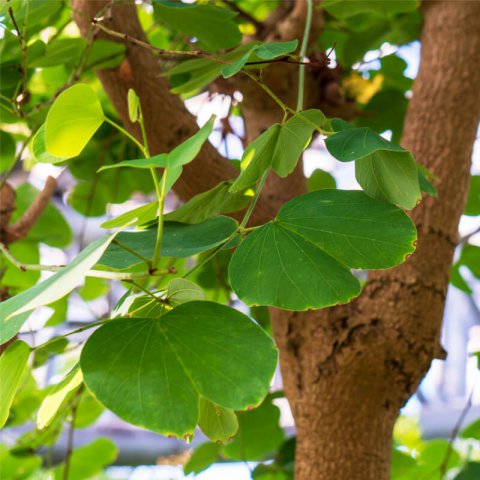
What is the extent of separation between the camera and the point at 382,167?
35 centimetres

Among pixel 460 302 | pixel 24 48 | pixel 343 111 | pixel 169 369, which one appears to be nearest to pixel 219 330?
pixel 169 369

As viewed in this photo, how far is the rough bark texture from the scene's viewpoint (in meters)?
0.58

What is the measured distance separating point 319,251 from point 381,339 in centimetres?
26

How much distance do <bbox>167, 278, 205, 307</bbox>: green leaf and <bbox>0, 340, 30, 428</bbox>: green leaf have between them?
7 centimetres

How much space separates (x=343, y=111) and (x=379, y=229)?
523mm

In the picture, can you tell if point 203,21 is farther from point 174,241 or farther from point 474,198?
point 474,198

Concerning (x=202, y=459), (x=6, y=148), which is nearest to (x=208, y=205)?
(x=6, y=148)

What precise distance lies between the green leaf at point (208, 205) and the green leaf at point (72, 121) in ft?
0.24

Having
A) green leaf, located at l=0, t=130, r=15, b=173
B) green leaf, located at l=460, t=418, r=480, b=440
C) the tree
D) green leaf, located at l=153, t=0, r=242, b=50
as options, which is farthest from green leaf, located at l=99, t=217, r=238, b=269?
green leaf, located at l=460, t=418, r=480, b=440

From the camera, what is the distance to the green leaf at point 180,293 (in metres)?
0.32

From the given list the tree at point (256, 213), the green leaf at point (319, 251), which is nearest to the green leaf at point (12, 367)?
the tree at point (256, 213)

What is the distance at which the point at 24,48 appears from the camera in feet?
1.60

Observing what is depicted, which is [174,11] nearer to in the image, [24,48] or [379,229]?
[24,48]

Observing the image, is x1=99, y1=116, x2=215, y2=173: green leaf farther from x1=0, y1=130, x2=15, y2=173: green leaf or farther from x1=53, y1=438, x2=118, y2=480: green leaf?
x1=53, y1=438, x2=118, y2=480: green leaf
